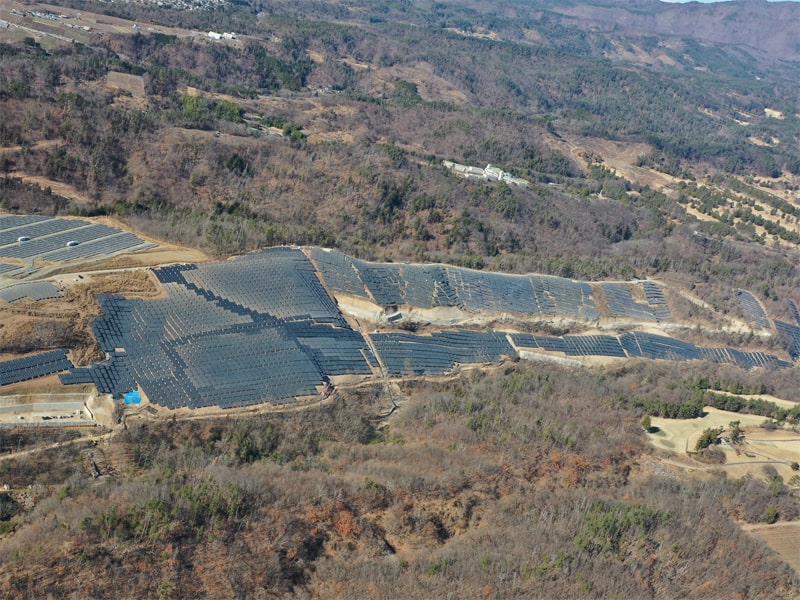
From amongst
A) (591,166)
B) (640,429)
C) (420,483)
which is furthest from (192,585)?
(591,166)

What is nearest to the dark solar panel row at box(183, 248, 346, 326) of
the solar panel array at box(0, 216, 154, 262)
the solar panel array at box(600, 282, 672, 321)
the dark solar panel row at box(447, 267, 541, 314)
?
the solar panel array at box(0, 216, 154, 262)

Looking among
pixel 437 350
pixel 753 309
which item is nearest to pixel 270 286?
pixel 437 350

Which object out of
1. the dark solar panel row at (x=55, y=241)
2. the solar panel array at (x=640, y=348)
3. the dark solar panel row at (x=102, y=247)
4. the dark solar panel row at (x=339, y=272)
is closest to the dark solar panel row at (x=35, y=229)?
the dark solar panel row at (x=55, y=241)

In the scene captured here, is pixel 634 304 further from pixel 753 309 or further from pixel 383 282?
pixel 383 282

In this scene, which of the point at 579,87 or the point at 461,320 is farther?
the point at 579,87

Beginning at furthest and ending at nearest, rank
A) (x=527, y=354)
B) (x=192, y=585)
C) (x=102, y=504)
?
(x=527, y=354)
(x=102, y=504)
(x=192, y=585)

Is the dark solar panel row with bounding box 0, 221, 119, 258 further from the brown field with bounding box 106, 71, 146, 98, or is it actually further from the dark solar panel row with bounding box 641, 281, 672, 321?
the dark solar panel row with bounding box 641, 281, 672, 321

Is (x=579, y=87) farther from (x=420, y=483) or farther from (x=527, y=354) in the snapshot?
(x=420, y=483)
